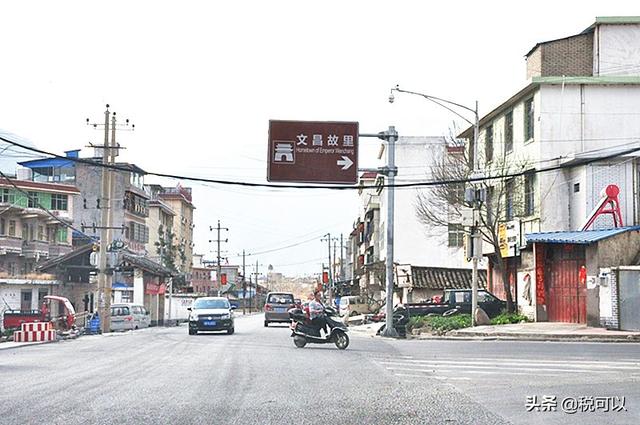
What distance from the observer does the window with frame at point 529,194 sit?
37594mm

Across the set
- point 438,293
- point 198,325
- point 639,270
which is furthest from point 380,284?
point 639,270

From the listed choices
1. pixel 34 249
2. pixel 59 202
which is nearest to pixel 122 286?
pixel 59 202

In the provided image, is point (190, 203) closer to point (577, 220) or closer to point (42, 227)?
point (42, 227)

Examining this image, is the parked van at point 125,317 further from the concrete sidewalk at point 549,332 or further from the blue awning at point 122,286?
the concrete sidewalk at point 549,332

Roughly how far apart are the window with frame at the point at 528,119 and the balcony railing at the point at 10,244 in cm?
3867

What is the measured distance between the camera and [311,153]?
2712cm

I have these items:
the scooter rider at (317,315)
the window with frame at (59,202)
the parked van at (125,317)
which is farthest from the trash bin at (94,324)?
the window with frame at (59,202)

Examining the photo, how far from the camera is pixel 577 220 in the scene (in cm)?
3662

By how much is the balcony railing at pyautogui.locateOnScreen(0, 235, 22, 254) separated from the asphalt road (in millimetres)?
38420

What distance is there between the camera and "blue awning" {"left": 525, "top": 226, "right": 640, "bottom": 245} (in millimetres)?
31219

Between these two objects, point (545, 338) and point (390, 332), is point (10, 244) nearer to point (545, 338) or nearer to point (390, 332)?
point (390, 332)

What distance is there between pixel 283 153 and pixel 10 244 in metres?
40.3

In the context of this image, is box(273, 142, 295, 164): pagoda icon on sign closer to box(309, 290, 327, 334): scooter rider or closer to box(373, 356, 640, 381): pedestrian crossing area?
box(309, 290, 327, 334): scooter rider

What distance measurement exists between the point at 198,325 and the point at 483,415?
26934mm
